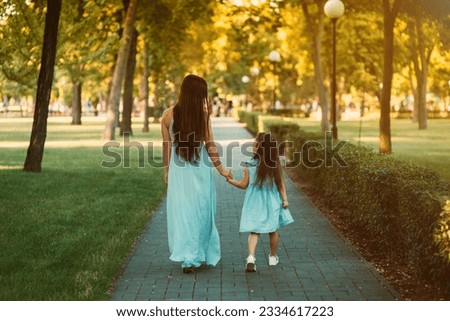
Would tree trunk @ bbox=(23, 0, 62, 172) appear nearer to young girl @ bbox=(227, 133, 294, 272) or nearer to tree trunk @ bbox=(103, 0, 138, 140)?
young girl @ bbox=(227, 133, 294, 272)

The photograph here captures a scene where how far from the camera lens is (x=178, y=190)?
24.6 ft

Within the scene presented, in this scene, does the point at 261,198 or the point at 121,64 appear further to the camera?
the point at 121,64

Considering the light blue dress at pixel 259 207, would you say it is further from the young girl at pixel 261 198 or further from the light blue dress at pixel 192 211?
the light blue dress at pixel 192 211

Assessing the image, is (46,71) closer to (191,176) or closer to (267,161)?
(191,176)

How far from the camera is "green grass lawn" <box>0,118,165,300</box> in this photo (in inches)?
268

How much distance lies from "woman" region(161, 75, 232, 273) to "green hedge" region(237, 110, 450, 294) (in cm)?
180

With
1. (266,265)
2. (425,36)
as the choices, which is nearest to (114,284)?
(266,265)

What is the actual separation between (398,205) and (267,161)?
1.38 metres

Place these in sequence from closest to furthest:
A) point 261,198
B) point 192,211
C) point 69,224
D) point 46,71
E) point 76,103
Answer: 1. point 192,211
2. point 261,198
3. point 69,224
4. point 46,71
5. point 76,103

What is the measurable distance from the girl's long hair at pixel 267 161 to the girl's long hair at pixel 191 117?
1.86 feet

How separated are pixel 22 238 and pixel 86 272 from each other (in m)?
2.25

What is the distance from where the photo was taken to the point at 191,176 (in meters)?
7.48

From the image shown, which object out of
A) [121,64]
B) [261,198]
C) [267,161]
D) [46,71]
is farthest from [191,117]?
[121,64]

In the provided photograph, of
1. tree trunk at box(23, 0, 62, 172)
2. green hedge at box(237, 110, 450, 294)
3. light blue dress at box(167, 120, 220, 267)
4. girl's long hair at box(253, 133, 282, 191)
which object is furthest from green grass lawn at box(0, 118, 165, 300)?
green hedge at box(237, 110, 450, 294)
